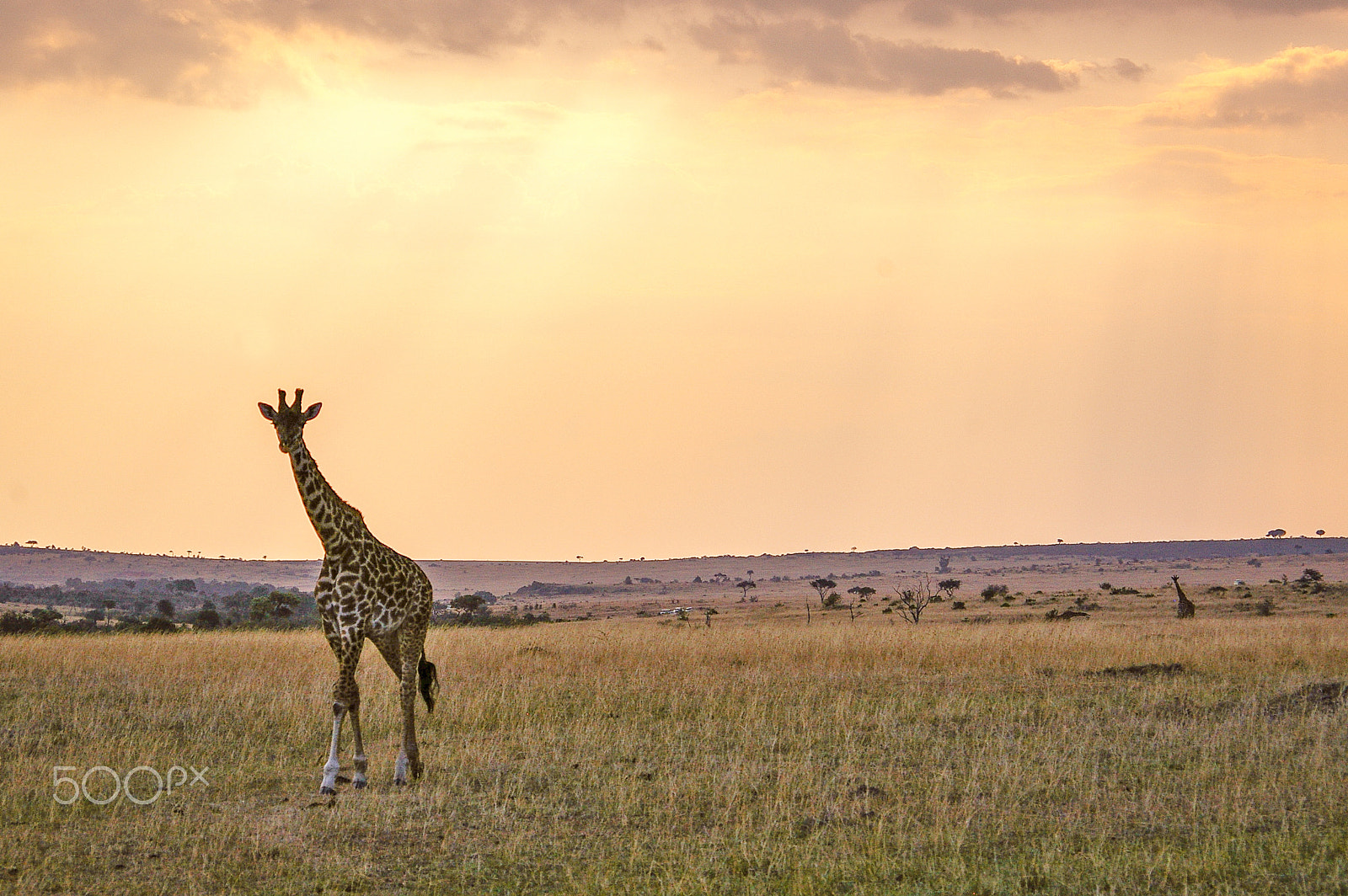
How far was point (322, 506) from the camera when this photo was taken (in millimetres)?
15273

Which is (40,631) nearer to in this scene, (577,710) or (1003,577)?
(577,710)

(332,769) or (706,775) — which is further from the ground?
(332,769)

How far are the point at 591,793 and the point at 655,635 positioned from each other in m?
21.4

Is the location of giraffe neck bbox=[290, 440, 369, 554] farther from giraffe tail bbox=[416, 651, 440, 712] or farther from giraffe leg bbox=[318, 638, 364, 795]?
giraffe tail bbox=[416, 651, 440, 712]

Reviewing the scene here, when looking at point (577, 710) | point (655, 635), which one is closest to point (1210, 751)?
point (577, 710)

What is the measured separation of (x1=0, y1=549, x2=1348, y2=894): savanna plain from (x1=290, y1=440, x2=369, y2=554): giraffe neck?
9.03ft

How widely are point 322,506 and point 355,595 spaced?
1.17 metres

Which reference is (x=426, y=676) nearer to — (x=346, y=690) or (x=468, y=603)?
(x=346, y=690)

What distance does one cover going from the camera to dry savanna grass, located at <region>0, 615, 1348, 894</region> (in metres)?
10.5

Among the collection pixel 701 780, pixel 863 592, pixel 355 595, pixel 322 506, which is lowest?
pixel 701 780

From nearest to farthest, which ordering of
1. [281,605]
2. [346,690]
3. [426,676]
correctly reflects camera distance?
[346,690] < [426,676] < [281,605]

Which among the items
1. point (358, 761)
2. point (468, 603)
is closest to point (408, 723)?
point (358, 761)

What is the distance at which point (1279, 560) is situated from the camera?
482 feet

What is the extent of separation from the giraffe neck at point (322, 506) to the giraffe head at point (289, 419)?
0.45ft
